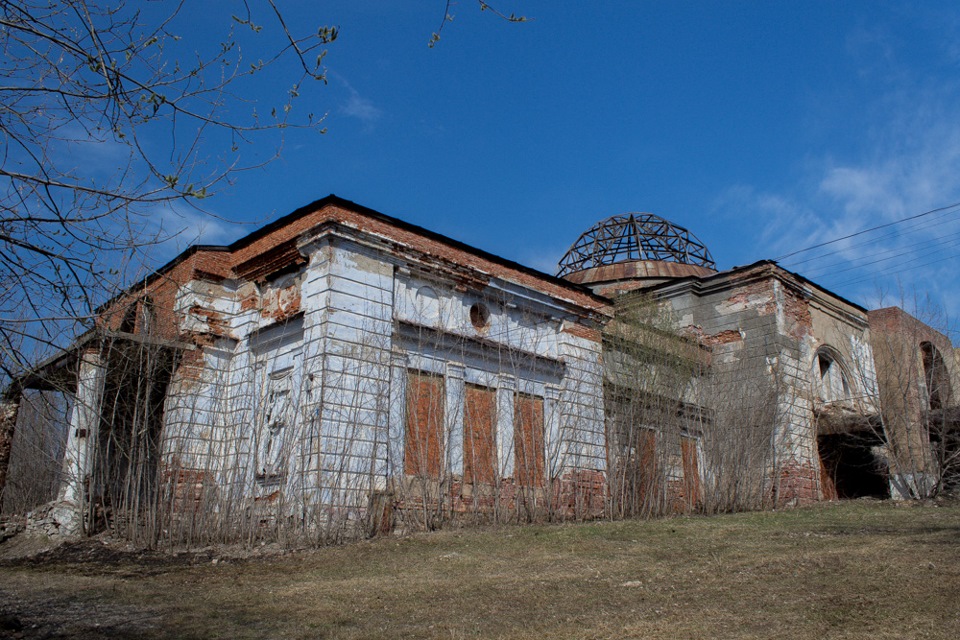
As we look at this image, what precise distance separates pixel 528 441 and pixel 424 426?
2.33 m

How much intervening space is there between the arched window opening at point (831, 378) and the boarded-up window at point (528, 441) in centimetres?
974

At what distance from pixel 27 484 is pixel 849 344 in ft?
68.3

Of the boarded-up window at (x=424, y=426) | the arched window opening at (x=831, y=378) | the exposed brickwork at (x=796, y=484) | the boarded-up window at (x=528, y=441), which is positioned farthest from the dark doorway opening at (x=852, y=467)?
the boarded-up window at (x=424, y=426)

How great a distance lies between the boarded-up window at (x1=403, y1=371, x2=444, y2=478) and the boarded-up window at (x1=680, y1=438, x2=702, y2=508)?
484 centimetres

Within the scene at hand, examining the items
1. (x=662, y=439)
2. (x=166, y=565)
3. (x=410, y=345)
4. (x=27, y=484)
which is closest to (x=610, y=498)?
(x=662, y=439)

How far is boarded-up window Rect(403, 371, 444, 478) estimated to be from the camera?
39.0ft

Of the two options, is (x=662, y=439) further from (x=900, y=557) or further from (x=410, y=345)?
(x=900, y=557)

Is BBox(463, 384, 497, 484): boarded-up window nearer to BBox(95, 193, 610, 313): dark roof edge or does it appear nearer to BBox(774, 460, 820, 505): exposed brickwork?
BBox(95, 193, 610, 313): dark roof edge

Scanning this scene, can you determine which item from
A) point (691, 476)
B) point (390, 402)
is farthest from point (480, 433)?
point (691, 476)

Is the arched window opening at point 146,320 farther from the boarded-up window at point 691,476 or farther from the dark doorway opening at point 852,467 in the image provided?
the dark doorway opening at point 852,467

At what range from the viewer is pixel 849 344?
69.8ft

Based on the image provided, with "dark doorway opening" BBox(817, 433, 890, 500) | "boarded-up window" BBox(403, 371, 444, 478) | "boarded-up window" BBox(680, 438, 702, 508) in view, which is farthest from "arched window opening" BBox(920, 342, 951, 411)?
"boarded-up window" BBox(403, 371, 444, 478)

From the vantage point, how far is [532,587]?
6836mm

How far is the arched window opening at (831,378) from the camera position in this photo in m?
20.2
